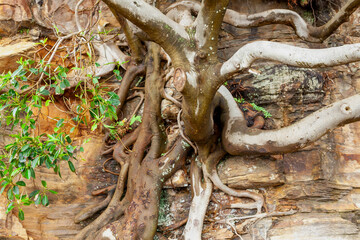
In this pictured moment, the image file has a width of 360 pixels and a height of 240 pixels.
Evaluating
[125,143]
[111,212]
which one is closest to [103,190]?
[111,212]

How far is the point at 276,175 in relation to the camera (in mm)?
3721

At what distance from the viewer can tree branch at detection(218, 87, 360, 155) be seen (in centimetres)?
304

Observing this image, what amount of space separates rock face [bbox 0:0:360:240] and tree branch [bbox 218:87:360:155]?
37cm

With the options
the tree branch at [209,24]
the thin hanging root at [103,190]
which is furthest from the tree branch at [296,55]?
the thin hanging root at [103,190]

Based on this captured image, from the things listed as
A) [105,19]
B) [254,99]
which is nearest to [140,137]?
[254,99]

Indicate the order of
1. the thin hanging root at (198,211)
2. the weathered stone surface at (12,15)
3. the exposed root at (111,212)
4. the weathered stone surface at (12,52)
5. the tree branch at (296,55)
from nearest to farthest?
the tree branch at (296,55), the thin hanging root at (198,211), the exposed root at (111,212), the weathered stone surface at (12,52), the weathered stone surface at (12,15)

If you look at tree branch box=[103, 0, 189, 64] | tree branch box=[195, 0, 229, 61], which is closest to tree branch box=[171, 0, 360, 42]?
tree branch box=[195, 0, 229, 61]

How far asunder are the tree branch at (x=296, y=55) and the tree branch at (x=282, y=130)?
0.67 meters

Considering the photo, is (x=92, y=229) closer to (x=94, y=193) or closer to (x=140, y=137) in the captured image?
(x=94, y=193)

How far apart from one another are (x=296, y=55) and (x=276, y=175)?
5.31ft

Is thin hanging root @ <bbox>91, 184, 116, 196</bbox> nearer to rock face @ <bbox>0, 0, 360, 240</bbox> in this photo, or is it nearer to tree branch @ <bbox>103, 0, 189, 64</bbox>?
rock face @ <bbox>0, 0, 360, 240</bbox>

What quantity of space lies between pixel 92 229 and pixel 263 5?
158 inches

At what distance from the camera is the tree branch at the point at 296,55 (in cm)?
250

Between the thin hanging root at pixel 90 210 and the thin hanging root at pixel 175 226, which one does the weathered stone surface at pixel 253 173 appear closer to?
the thin hanging root at pixel 175 226
